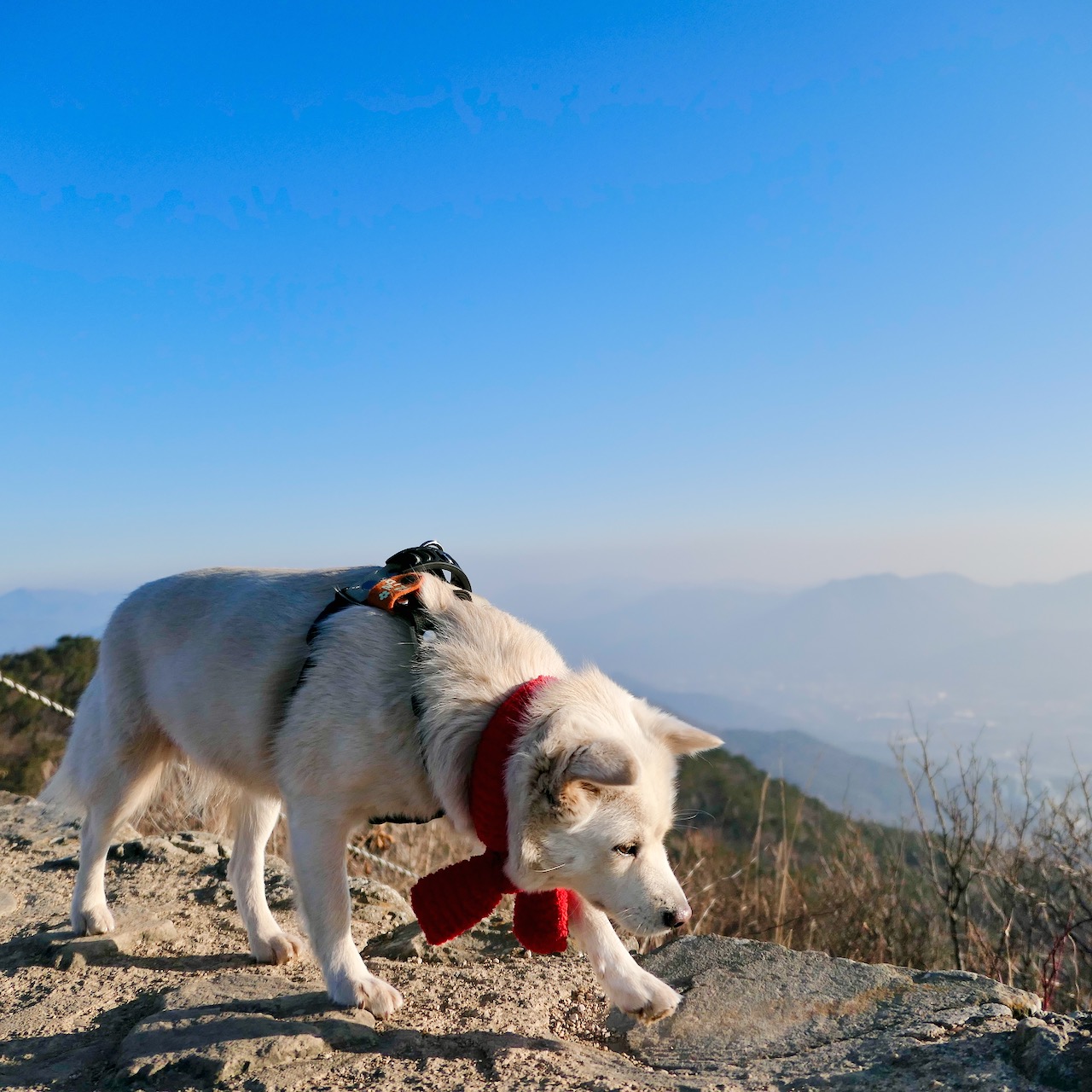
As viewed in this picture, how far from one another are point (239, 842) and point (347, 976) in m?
1.33

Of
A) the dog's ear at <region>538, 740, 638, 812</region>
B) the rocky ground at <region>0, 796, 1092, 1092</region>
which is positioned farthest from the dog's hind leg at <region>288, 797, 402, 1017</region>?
the dog's ear at <region>538, 740, 638, 812</region>

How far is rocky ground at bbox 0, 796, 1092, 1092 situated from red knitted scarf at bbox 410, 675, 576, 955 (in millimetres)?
346

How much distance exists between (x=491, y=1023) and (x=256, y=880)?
157 cm

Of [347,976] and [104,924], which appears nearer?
[347,976]

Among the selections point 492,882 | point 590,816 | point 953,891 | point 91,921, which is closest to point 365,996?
point 492,882

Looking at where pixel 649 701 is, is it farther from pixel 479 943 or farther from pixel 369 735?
pixel 479 943

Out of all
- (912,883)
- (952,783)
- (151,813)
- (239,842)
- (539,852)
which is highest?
(539,852)

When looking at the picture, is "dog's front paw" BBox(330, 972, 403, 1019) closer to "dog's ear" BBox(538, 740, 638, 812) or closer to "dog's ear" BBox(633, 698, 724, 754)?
"dog's ear" BBox(538, 740, 638, 812)

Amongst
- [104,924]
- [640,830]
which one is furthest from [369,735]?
[104,924]

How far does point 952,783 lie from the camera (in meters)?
5.98

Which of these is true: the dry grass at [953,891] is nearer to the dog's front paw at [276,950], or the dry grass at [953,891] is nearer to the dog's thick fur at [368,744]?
the dog's thick fur at [368,744]

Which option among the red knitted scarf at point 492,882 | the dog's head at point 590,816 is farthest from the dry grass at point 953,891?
the dog's head at point 590,816

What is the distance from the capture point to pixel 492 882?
291 centimetres

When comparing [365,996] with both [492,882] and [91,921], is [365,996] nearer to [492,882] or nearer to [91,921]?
[492,882]
